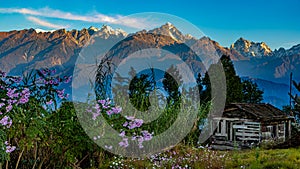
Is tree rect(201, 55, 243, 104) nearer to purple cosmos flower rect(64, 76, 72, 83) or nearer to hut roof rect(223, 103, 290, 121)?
hut roof rect(223, 103, 290, 121)

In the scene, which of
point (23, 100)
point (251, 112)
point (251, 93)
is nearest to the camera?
point (23, 100)

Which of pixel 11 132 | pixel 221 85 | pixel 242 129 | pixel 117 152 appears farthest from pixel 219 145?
pixel 11 132

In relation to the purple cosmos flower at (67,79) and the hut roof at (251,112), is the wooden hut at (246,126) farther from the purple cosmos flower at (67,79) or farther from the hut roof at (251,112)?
the purple cosmos flower at (67,79)

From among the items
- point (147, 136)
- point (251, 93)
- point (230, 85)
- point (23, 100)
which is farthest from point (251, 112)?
point (23, 100)

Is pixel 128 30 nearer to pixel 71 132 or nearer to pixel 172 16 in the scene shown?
pixel 172 16

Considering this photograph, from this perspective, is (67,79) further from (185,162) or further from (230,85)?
(230,85)

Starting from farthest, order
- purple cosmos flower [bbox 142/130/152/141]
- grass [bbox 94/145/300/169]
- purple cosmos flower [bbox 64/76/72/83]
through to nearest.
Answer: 1. grass [bbox 94/145/300/169]
2. purple cosmos flower [bbox 64/76/72/83]
3. purple cosmos flower [bbox 142/130/152/141]

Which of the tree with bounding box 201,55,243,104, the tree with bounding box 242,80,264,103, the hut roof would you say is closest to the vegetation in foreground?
the hut roof

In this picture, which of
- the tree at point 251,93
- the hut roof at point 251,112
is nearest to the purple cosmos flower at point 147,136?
the hut roof at point 251,112

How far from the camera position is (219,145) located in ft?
72.9

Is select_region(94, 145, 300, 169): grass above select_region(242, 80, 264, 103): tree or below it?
below

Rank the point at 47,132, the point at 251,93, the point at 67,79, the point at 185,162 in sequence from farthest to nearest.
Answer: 1. the point at 251,93
2. the point at 185,162
3. the point at 67,79
4. the point at 47,132

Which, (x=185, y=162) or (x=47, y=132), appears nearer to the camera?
(x=47, y=132)

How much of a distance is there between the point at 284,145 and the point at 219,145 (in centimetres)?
965
